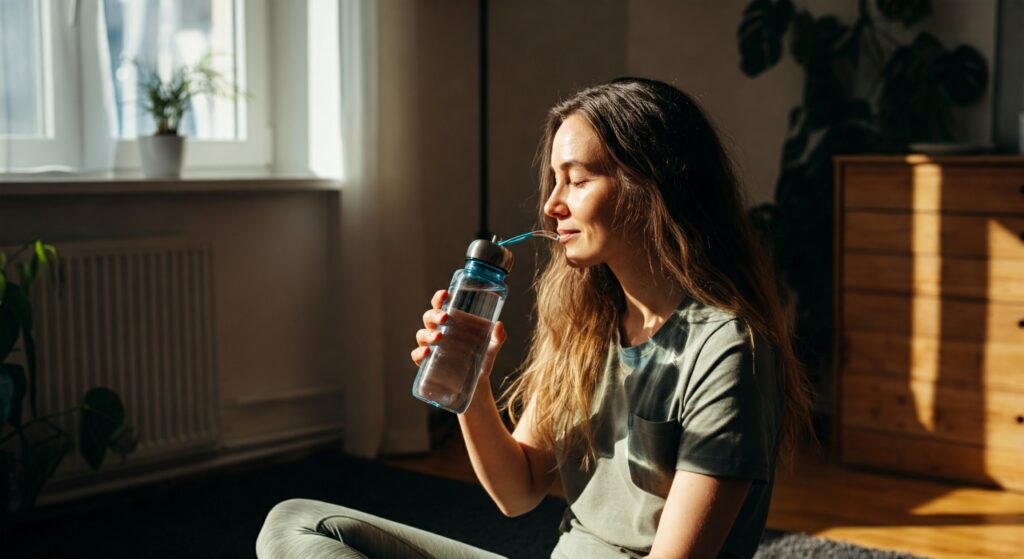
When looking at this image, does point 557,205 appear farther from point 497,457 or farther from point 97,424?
point 97,424

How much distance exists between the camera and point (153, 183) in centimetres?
307

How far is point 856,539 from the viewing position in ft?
9.17

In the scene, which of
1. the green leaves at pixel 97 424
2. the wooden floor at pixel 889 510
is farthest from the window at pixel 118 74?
the wooden floor at pixel 889 510

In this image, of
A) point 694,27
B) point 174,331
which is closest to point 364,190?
point 174,331

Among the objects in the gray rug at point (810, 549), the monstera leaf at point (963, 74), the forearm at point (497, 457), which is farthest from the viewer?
the monstera leaf at point (963, 74)

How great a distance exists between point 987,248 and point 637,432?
230 cm

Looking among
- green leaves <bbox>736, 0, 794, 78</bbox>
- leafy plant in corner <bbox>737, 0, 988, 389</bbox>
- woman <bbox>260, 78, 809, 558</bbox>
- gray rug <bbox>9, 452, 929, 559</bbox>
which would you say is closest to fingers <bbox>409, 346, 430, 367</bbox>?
woman <bbox>260, 78, 809, 558</bbox>

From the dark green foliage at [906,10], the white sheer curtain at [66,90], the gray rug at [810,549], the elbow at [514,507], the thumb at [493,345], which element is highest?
the dark green foliage at [906,10]

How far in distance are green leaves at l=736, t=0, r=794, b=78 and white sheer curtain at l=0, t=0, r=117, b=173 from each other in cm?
204

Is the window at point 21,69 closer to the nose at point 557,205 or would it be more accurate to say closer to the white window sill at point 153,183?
the white window sill at point 153,183

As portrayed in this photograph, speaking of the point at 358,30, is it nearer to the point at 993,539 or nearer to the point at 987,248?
the point at 987,248

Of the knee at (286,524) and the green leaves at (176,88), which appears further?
the green leaves at (176,88)

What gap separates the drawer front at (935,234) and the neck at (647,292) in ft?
7.19

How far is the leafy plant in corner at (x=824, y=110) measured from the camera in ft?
11.9
